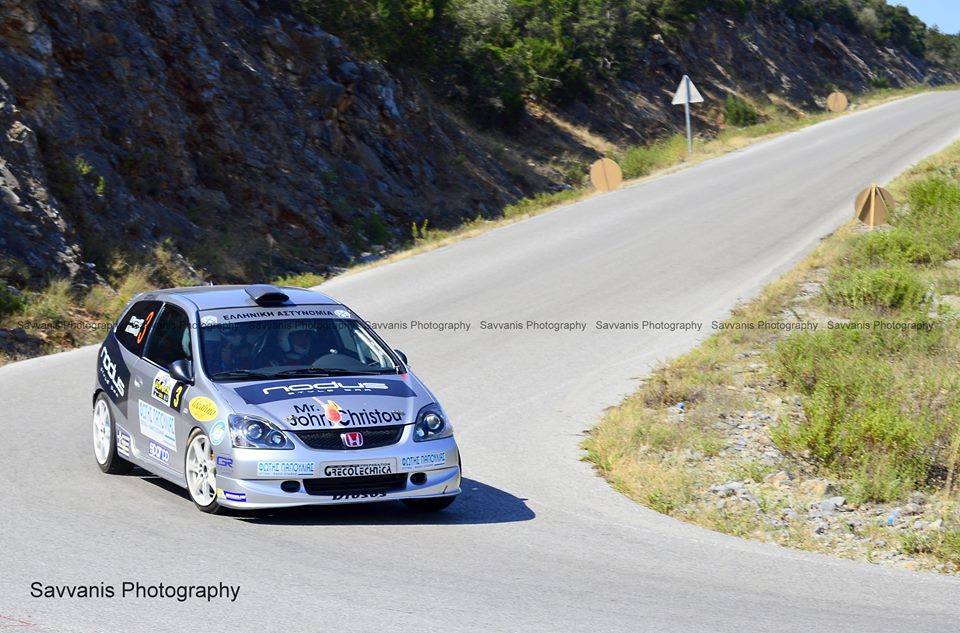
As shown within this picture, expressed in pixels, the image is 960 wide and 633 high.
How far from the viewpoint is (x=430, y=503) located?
8602mm

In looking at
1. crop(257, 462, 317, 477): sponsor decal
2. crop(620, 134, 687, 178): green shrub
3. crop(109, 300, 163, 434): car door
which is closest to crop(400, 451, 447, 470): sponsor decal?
crop(257, 462, 317, 477): sponsor decal

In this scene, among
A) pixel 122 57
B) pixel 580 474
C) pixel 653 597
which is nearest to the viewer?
pixel 653 597

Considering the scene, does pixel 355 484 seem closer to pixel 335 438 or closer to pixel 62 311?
pixel 335 438

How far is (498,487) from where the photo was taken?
977 centimetres

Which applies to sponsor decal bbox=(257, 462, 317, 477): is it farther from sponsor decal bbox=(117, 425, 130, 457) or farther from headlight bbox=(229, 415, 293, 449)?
sponsor decal bbox=(117, 425, 130, 457)

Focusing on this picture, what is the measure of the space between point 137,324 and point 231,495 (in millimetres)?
2682

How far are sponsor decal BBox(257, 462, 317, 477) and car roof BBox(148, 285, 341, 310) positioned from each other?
6.27 feet

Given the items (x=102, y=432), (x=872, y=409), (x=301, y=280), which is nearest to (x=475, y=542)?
(x=102, y=432)

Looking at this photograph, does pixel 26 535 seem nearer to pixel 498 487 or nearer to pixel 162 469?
pixel 162 469

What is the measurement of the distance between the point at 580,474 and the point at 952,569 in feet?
11.5

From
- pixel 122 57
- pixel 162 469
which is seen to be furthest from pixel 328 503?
pixel 122 57

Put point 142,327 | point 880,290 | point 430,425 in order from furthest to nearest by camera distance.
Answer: point 880,290
point 142,327
point 430,425

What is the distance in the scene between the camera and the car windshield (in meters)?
8.79

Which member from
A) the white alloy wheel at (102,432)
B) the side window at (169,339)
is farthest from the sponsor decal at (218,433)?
the white alloy wheel at (102,432)
